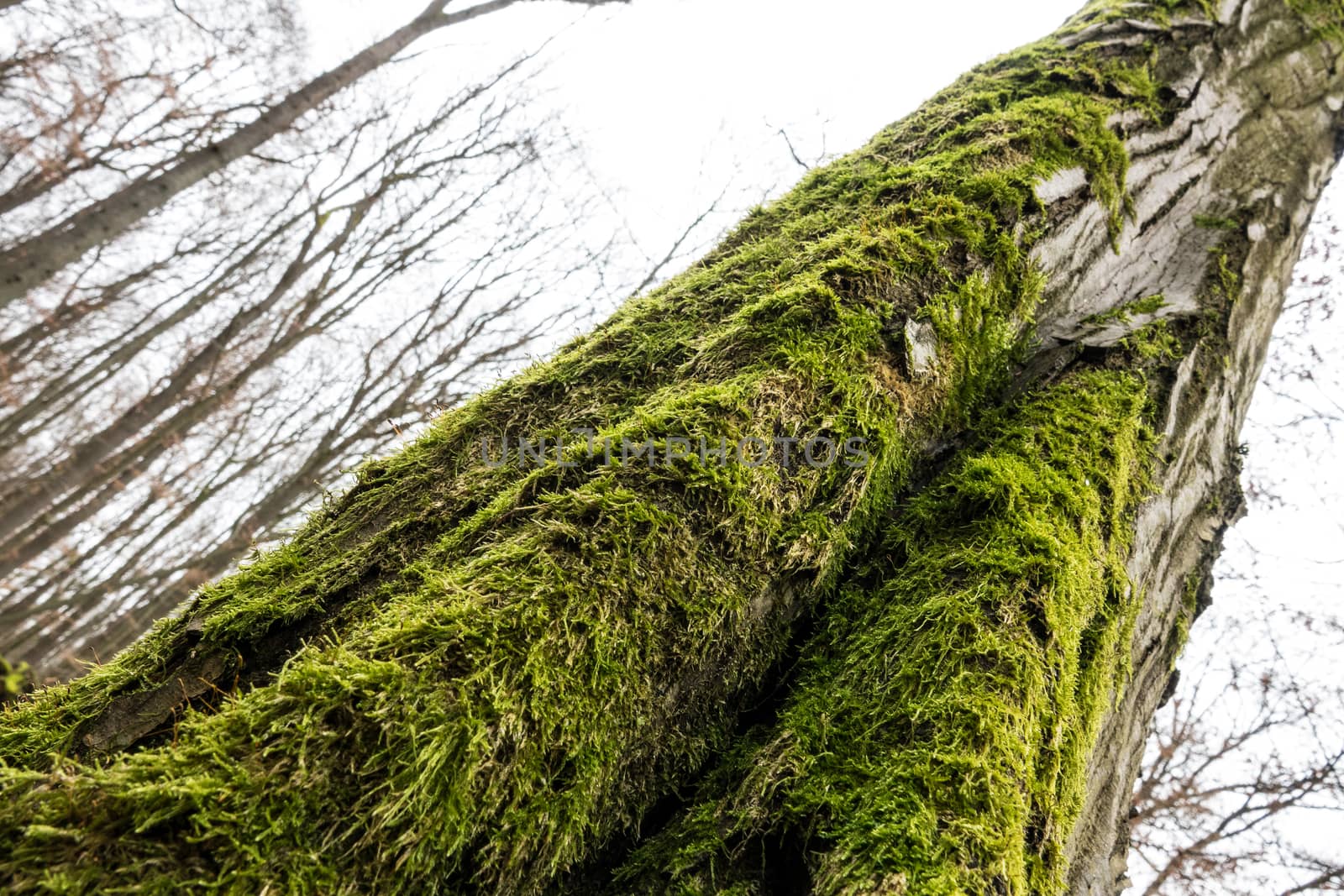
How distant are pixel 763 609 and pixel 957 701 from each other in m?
0.48

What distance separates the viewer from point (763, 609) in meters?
1.57

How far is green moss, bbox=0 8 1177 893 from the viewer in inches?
37.9

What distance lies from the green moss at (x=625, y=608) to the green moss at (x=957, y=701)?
0.01 m

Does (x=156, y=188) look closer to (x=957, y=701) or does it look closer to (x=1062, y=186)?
(x=1062, y=186)

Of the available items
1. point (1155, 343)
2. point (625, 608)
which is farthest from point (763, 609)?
point (1155, 343)

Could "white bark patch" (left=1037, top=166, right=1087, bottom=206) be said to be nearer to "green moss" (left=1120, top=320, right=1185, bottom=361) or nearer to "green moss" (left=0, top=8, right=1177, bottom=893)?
"green moss" (left=0, top=8, right=1177, bottom=893)

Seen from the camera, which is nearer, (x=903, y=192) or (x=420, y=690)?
(x=420, y=690)

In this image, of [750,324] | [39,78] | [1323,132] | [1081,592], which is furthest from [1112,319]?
[39,78]

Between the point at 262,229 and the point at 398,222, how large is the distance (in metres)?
2.09

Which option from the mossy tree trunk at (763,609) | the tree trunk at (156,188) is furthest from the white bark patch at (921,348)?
the tree trunk at (156,188)

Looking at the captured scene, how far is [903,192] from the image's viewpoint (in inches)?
90.8

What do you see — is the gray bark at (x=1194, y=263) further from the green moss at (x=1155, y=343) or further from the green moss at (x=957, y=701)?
the green moss at (x=957, y=701)

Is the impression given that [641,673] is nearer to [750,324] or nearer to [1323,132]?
[750,324]

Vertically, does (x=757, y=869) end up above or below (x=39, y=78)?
below
